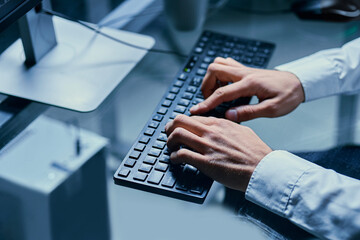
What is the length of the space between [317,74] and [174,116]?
0.28 meters

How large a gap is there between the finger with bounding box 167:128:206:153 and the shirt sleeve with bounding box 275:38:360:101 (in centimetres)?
26

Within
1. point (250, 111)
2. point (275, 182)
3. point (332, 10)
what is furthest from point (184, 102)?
point (332, 10)

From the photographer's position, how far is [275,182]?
0.68 metres

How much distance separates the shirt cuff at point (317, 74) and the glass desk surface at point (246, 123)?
0.10ft

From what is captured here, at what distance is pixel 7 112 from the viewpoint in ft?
2.87

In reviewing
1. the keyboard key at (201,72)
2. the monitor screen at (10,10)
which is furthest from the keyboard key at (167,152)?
the monitor screen at (10,10)

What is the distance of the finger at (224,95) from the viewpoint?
82 cm

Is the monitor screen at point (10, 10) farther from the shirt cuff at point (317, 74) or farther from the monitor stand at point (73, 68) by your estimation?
the shirt cuff at point (317, 74)

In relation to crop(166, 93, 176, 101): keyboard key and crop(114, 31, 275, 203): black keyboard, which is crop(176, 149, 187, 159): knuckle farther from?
crop(166, 93, 176, 101): keyboard key

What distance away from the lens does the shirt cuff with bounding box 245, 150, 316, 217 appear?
0.68m

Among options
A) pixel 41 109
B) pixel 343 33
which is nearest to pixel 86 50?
pixel 41 109

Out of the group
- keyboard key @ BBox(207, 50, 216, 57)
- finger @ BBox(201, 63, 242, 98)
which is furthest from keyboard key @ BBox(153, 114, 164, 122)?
keyboard key @ BBox(207, 50, 216, 57)

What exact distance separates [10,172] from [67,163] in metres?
Answer: 0.09

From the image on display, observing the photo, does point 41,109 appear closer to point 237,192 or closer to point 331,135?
point 237,192
